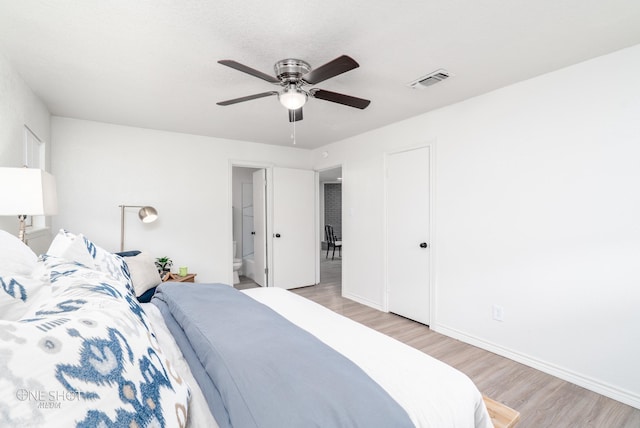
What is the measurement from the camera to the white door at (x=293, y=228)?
4742mm

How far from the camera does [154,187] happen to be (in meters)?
3.82

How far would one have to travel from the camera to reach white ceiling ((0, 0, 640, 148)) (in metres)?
1.59

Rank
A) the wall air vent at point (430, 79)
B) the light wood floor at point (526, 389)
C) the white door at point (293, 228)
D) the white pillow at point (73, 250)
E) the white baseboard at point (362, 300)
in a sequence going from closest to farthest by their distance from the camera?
the white pillow at point (73, 250) → the light wood floor at point (526, 389) → the wall air vent at point (430, 79) → the white baseboard at point (362, 300) → the white door at point (293, 228)

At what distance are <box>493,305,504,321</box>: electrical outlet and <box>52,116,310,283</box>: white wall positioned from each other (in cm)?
342

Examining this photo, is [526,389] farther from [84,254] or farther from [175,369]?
[84,254]

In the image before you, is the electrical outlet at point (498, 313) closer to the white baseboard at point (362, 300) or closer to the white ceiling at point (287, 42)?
the white baseboard at point (362, 300)

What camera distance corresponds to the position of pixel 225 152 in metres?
4.35

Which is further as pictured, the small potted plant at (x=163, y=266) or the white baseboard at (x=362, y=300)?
the white baseboard at (x=362, y=300)

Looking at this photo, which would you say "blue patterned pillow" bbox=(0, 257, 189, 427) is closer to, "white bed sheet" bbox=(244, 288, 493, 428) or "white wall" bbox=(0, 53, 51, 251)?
"white bed sheet" bbox=(244, 288, 493, 428)

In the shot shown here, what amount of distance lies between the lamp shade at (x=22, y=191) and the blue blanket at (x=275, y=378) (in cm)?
111

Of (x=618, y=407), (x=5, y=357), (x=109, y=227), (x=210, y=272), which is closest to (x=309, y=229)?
(x=210, y=272)

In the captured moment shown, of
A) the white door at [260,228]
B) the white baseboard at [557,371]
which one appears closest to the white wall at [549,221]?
the white baseboard at [557,371]

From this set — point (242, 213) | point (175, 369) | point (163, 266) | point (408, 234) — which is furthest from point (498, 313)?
point (242, 213)

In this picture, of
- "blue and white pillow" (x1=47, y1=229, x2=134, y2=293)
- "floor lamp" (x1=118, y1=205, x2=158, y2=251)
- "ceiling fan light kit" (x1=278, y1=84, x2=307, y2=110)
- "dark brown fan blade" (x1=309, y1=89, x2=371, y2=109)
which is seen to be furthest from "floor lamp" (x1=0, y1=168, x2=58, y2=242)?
"floor lamp" (x1=118, y1=205, x2=158, y2=251)
